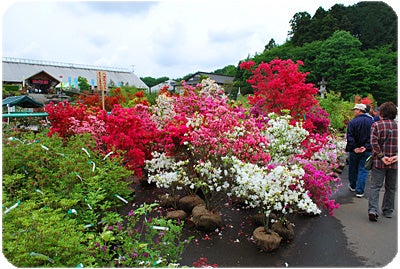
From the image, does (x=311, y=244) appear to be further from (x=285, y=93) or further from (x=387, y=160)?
(x=285, y=93)

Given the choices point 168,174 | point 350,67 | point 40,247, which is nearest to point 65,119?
point 168,174

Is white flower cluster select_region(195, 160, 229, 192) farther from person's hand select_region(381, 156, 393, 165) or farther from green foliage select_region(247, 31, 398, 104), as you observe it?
green foliage select_region(247, 31, 398, 104)

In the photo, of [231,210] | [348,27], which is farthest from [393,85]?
[231,210]

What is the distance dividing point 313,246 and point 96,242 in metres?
2.36

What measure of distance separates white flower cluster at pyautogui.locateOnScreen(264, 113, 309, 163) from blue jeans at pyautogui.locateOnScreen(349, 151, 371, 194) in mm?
1325

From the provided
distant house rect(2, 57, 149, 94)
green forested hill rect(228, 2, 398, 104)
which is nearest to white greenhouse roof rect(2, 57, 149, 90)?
distant house rect(2, 57, 149, 94)

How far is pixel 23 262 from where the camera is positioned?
74.4 inches

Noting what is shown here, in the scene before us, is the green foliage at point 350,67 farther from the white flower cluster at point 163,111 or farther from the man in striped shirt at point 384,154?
the man in striped shirt at point 384,154

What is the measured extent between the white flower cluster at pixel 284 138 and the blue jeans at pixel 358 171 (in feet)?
4.35

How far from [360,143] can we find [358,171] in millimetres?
501

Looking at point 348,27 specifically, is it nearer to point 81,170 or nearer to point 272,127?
point 272,127

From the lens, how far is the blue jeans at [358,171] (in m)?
4.84

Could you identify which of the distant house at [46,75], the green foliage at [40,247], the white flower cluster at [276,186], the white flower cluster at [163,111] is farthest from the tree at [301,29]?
the green foliage at [40,247]

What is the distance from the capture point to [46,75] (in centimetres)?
3145
